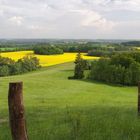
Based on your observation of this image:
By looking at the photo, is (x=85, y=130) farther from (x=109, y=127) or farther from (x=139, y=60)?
(x=139, y=60)

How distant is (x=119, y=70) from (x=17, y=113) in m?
68.4

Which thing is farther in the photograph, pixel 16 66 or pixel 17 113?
pixel 16 66

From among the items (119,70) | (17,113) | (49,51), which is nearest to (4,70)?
(119,70)

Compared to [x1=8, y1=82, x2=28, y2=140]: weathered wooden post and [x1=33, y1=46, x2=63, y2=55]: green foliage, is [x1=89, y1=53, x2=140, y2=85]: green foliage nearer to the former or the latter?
[x1=33, y1=46, x2=63, y2=55]: green foliage

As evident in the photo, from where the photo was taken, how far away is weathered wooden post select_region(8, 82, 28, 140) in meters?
7.54

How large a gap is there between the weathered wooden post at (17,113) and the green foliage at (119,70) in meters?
66.1

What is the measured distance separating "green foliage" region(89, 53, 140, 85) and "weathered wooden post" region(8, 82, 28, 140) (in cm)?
6609

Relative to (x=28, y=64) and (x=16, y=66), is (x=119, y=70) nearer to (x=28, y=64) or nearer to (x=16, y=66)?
(x=16, y=66)

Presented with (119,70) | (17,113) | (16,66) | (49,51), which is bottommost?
(16,66)

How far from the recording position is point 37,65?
371 feet

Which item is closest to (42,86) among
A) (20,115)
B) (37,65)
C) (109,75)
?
(109,75)

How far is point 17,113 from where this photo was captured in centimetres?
758

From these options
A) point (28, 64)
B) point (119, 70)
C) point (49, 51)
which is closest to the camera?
point (119, 70)

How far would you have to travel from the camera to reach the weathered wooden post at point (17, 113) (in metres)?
7.54
